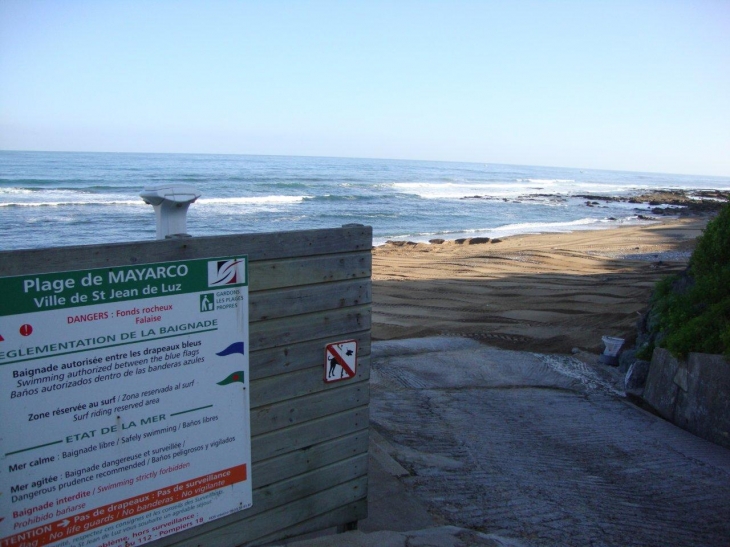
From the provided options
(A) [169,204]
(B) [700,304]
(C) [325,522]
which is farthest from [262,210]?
(C) [325,522]

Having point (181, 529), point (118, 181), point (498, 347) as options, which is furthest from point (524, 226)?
point (181, 529)

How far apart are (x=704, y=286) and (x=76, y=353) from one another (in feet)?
23.4

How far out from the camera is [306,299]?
3389 mm

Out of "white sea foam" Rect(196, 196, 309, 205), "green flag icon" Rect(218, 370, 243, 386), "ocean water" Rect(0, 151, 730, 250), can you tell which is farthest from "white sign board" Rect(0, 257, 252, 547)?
"white sea foam" Rect(196, 196, 309, 205)

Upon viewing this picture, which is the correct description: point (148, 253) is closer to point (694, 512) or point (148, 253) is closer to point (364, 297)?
point (364, 297)

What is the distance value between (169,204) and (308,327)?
3.23ft

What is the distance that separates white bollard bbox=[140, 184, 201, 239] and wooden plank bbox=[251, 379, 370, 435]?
41.0 inches

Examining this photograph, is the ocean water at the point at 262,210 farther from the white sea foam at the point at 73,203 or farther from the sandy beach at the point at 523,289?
the sandy beach at the point at 523,289

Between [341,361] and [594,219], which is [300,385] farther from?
[594,219]

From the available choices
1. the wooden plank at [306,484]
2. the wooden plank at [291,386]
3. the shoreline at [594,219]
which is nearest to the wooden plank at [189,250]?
the wooden plank at [291,386]

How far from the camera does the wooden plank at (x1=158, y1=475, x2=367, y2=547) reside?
307 cm

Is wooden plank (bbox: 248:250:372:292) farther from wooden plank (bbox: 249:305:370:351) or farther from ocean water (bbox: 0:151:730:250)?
ocean water (bbox: 0:151:730:250)

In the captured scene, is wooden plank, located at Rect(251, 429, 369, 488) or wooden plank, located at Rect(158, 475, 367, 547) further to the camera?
wooden plank, located at Rect(251, 429, 369, 488)

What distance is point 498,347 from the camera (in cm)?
984
